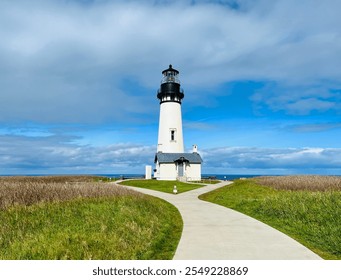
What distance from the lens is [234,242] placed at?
8539 millimetres

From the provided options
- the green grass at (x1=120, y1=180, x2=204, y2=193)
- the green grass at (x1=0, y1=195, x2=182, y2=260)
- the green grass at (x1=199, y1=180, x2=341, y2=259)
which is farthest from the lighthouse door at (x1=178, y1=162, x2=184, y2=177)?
the green grass at (x1=0, y1=195, x2=182, y2=260)

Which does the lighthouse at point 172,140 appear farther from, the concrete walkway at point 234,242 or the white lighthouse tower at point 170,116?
the concrete walkway at point 234,242

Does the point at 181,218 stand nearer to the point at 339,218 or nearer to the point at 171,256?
the point at 171,256

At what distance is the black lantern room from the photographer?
4438 centimetres

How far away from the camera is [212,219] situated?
12234 mm

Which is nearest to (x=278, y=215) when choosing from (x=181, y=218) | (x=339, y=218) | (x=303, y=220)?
(x=303, y=220)

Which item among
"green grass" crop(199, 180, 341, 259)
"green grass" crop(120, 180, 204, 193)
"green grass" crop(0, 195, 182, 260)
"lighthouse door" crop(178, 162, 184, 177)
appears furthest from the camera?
"lighthouse door" crop(178, 162, 184, 177)

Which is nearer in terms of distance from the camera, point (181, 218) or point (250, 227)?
point (250, 227)

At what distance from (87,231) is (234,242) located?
4507mm

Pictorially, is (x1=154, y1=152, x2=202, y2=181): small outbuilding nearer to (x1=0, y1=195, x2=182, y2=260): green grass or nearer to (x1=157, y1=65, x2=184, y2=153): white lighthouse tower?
(x1=157, y1=65, x2=184, y2=153): white lighthouse tower

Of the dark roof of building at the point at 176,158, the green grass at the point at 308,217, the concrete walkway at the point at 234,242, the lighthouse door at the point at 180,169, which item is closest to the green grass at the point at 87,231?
the concrete walkway at the point at 234,242

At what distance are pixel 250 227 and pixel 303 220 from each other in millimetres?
2497
